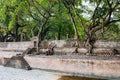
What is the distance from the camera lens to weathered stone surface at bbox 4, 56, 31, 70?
19253 mm

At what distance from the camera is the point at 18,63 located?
19.7 meters

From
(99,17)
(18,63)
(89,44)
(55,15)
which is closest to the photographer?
(89,44)

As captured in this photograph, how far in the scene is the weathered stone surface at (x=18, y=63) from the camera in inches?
758

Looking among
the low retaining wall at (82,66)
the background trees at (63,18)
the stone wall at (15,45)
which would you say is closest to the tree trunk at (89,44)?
the background trees at (63,18)

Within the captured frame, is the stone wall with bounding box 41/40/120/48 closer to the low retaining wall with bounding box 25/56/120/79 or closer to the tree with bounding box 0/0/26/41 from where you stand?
the low retaining wall with bounding box 25/56/120/79

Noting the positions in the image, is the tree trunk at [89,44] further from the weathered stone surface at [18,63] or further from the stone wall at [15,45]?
the stone wall at [15,45]

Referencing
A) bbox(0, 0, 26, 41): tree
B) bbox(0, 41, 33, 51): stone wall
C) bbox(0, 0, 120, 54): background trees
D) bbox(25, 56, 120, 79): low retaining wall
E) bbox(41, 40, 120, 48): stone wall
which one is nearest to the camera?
bbox(25, 56, 120, 79): low retaining wall

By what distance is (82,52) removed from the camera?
17859 millimetres

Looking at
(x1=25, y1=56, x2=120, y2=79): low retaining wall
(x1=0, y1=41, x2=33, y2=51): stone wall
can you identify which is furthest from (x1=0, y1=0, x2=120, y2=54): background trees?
(x1=25, y1=56, x2=120, y2=79): low retaining wall

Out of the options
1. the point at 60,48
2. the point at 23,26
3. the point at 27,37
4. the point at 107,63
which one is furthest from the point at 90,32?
the point at 27,37

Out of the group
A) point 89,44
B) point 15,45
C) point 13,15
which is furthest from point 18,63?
point 13,15

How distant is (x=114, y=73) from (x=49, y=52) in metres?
7.35

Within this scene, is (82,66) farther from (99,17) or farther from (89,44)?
(99,17)

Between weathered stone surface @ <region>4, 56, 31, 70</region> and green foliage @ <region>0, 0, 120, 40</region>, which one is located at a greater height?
green foliage @ <region>0, 0, 120, 40</region>
